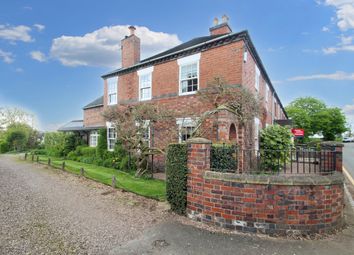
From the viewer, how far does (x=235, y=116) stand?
1001cm

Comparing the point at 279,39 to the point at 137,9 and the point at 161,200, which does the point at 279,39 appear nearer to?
the point at 137,9

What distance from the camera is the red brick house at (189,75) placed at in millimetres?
9961

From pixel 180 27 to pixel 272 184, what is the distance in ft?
32.4

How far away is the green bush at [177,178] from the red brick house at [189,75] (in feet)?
14.0

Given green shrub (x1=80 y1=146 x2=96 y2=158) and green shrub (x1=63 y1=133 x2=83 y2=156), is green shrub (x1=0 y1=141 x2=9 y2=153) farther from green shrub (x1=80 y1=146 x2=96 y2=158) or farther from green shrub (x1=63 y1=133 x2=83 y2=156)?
green shrub (x1=80 y1=146 x2=96 y2=158)

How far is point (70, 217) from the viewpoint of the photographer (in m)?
5.21

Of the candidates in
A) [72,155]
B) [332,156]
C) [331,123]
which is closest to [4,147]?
[72,155]

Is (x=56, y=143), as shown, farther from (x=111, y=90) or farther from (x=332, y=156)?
(x=332, y=156)

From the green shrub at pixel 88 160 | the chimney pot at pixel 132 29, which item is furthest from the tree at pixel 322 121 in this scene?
the green shrub at pixel 88 160

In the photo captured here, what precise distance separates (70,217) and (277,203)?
15.6 ft

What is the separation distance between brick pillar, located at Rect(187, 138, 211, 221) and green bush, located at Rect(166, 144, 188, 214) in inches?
7.1

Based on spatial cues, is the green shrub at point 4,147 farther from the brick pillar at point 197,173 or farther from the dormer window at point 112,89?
the brick pillar at point 197,173

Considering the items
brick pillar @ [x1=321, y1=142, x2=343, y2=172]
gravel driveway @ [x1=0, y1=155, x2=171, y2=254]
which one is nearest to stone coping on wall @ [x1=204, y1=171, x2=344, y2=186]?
brick pillar @ [x1=321, y1=142, x2=343, y2=172]

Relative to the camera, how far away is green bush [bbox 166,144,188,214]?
5262 millimetres
